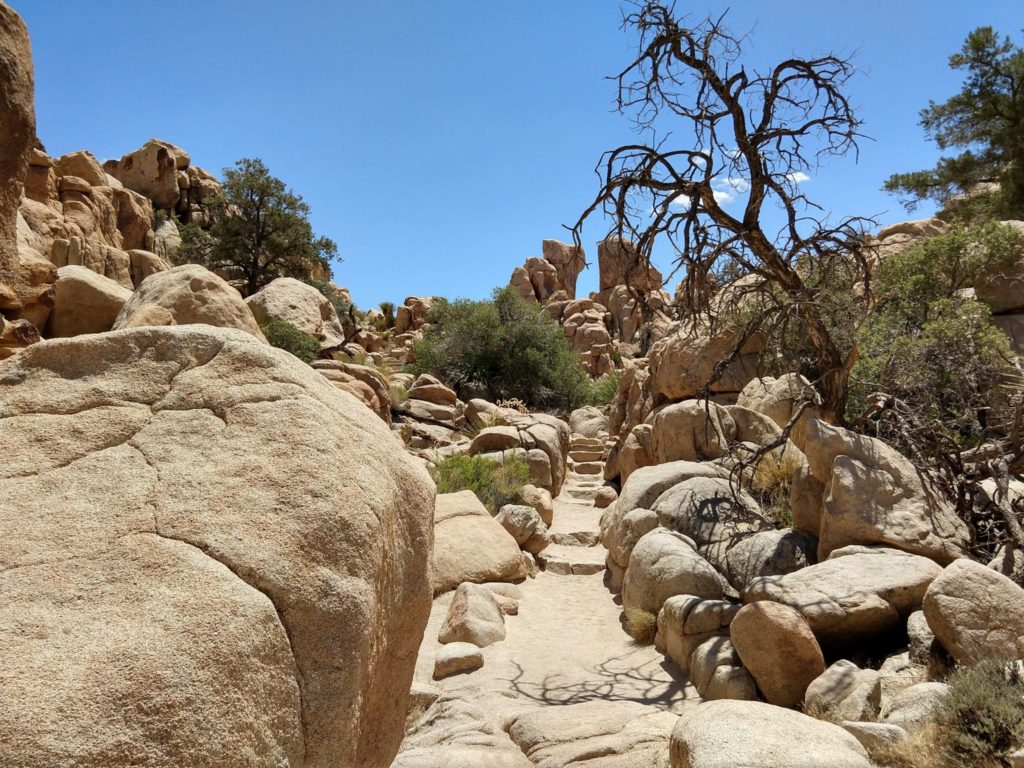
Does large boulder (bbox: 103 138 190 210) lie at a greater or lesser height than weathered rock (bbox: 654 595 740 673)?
greater

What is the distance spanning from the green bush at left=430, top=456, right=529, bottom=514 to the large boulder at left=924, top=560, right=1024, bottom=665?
24.1 ft

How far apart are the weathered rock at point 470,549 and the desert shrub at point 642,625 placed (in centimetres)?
216

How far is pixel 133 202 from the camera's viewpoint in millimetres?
30797

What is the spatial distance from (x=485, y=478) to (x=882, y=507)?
6.81m

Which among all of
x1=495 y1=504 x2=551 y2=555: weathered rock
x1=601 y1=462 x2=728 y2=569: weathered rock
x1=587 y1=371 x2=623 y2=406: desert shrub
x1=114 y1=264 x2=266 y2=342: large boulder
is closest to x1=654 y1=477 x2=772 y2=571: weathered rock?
x1=601 y1=462 x2=728 y2=569: weathered rock

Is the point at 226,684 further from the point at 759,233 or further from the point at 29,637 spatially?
the point at 759,233

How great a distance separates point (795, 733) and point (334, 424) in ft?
8.44

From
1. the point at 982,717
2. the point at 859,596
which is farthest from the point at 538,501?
the point at 982,717

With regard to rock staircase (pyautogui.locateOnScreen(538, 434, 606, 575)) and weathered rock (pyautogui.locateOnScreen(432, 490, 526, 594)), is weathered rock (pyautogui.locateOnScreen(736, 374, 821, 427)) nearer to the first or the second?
rock staircase (pyautogui.locateOnScreen(538, 434, 606, 575))

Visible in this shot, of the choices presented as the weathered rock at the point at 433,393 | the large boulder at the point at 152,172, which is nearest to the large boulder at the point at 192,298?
the weathered rock at the point at 433,393

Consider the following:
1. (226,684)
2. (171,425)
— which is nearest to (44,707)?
(226,684)

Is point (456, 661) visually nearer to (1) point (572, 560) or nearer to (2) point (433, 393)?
(1) point (572, 560)

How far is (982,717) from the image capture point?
352 cm

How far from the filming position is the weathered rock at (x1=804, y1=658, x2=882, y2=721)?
434 cm
